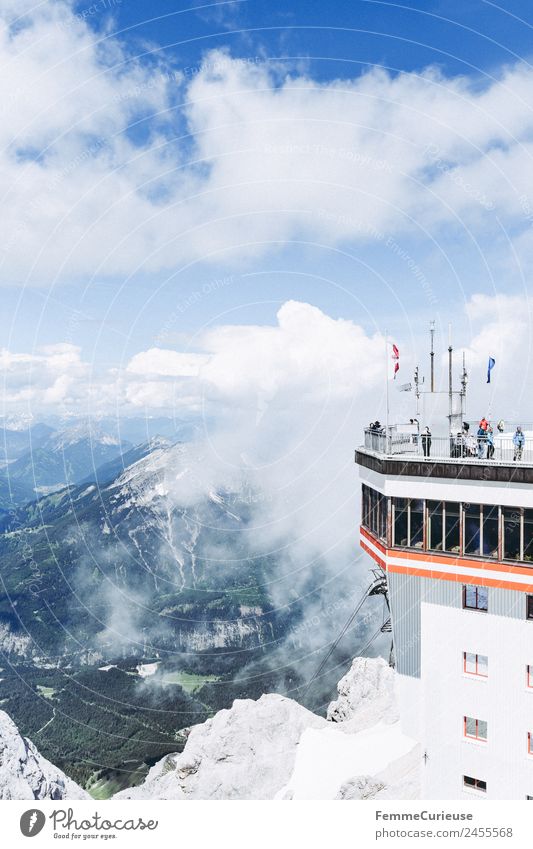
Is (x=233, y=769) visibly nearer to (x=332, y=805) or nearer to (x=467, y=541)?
(x=332, y=805)

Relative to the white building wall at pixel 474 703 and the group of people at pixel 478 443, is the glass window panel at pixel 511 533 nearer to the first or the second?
the group of people at pixel 478 443

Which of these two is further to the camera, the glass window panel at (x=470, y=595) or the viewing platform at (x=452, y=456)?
the glass window panel at (x=470, y=595)

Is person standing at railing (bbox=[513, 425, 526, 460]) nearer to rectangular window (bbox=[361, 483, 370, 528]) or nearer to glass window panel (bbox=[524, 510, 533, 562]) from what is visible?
glass window panel (bbox=[524, 510, 533, 562])

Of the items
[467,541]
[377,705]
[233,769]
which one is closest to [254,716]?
[233,769]

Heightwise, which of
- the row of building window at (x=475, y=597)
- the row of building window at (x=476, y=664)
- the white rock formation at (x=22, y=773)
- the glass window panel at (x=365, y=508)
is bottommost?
the white rock formation at (x=22, y=773)

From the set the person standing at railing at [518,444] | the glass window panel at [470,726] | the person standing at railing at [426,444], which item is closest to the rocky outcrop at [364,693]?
the glass window panel at [470,726]

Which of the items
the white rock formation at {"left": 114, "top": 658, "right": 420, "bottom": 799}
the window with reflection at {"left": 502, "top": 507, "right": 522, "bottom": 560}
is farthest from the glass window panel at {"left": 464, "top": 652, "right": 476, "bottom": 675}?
the white rock formation at {"left": 114, "top": 658, "right": 420, "bottom": 799}
